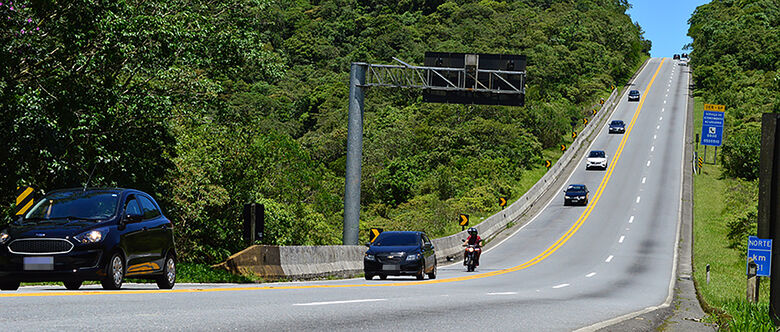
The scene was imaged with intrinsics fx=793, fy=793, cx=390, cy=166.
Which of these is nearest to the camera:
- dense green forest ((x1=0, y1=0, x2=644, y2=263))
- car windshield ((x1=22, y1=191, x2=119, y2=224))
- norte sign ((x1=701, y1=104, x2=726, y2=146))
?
car windshield ((x1=22, y1=191, x2=119, y2=224))

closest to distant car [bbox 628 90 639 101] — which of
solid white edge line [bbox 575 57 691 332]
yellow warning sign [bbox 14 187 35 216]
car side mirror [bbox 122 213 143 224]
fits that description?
solid white edge line [bbox 575 57 691 332]

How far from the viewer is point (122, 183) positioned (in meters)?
24.9

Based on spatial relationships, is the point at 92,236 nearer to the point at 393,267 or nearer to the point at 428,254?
the point at 393,267

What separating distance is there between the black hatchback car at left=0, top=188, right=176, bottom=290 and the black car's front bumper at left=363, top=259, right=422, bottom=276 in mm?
10270

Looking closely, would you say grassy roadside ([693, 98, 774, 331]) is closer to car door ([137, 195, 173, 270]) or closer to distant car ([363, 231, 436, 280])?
distant car ([363, 231, 436, 280])

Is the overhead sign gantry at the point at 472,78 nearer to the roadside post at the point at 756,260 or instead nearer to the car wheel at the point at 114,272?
the roadside post at the point at 756,260

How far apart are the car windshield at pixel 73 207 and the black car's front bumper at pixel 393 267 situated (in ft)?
38.2

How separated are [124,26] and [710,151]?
227 ft

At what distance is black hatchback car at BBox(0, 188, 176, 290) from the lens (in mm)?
11750

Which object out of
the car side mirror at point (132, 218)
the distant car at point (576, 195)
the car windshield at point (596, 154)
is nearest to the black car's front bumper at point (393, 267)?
the car side mirror at point (132, 218)

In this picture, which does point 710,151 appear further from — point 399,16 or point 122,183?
point 399,16

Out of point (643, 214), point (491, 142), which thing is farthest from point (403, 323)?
point (491, 142)

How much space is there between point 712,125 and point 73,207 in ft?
154

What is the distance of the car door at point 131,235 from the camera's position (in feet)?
41.5
